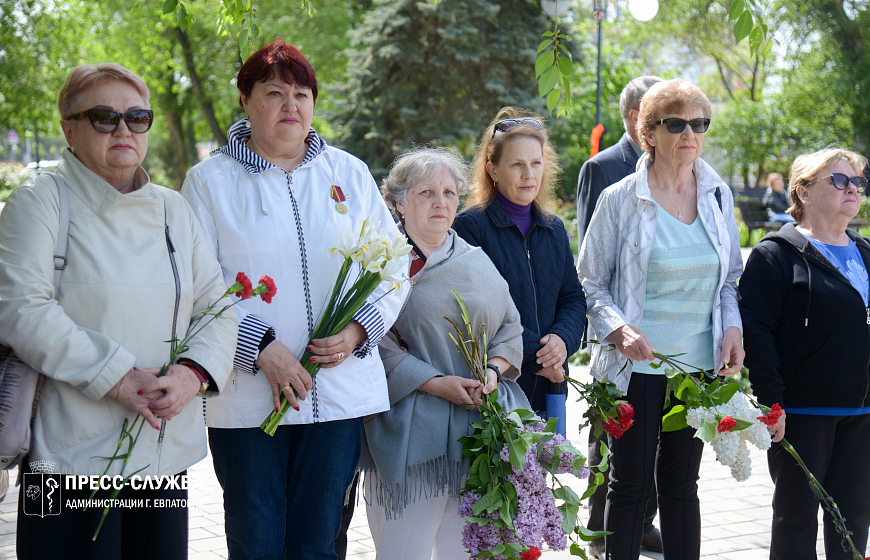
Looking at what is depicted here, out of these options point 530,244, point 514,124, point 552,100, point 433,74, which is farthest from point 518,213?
point 433,74

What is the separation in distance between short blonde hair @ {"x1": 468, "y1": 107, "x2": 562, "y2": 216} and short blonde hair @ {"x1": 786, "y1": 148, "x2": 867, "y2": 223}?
3.63 ft

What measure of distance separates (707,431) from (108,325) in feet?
6.86

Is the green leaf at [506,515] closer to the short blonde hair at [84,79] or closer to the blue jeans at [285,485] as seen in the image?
the blue jeans at [285,485]

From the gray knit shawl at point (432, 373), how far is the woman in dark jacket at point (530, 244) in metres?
0.19

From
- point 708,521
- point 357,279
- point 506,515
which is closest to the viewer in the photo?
point 506,515

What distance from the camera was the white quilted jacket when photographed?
3426 millimetres

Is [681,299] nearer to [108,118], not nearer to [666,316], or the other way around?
[666,316]

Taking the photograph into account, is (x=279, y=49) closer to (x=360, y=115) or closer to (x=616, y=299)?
(x=616, y=299)

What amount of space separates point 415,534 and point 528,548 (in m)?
0.53

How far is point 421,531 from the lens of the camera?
305cm

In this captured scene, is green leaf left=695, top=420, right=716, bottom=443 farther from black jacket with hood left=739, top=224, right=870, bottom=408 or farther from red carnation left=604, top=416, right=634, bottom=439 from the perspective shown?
black jacket with hood left=739, top=224, right=870, bottom=408

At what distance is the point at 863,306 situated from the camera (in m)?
3.38

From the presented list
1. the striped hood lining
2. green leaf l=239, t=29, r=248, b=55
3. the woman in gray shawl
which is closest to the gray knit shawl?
the woman in gray shawl

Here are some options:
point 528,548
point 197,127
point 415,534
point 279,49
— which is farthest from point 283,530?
point 197,127
